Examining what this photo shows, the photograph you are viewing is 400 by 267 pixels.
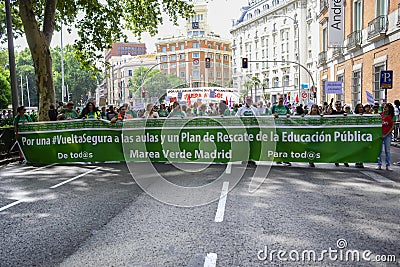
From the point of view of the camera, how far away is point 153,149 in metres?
11.9

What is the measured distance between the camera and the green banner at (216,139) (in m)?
11.0

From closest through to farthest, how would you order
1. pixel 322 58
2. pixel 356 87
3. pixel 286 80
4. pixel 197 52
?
pixel 356 87, pixel 322 58, pixel 286 80, pixel 197 52

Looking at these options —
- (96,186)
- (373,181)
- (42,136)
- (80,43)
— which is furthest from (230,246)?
(80,43)

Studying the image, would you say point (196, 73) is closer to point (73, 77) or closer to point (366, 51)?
point (73, 77)

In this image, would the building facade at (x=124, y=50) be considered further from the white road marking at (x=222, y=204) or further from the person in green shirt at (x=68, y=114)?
the white road marking at (x=222, y=204)

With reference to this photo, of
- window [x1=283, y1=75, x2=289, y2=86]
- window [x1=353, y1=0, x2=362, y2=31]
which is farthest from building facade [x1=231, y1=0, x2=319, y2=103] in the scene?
window [x1=353, y1=0, x2=362, y2=31]

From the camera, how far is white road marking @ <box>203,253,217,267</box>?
14.9 ft

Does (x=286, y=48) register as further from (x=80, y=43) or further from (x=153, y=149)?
(x=153, y=149)

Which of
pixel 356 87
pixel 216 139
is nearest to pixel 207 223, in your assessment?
pixel 216 139

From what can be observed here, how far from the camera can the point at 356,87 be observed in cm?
3086

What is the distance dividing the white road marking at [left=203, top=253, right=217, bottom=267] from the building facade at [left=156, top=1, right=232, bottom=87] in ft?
350

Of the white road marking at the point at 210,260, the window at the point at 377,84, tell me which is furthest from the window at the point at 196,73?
the white road marking at the point at 210,260

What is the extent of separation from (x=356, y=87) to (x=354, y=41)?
11.5 ft

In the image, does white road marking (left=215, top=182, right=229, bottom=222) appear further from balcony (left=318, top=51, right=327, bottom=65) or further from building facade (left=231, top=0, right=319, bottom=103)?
building facade (left=231, top=0, right=319, bottom=103)
